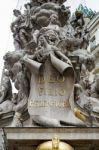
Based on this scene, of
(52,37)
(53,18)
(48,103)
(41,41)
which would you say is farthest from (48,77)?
(53,18)

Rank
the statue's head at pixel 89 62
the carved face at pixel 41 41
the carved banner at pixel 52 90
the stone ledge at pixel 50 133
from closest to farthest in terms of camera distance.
→ the stone ledge at pixel 50 133, the carved banner at pixel 52 90, the carved face at pixel 41 41, the statue's head at pixel 89 62

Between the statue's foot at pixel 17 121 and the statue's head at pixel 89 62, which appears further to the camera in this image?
the statue's head at pixel 89 62

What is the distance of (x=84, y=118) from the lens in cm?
903

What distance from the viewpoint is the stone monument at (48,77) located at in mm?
8961

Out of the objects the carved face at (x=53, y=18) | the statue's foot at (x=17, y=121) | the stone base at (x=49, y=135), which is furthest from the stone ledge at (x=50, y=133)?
the carved face at (x=53, y=18)

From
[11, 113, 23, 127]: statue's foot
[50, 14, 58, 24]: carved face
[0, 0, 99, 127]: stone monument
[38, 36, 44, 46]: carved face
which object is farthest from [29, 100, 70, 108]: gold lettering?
[50, 14, 58, 24]: carved face

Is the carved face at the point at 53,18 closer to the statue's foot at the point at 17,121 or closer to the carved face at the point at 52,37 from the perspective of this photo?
the carved face at the point at 52,37

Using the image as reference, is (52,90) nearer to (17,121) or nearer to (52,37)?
(17,121)

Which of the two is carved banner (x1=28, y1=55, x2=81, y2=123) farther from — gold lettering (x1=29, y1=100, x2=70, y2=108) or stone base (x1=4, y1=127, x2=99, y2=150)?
stone base (x1=4, y1=127, x2=99, y2=150)

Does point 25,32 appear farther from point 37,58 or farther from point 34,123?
point 34,123

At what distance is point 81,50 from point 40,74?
6.26 ft

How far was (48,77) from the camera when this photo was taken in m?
9.35

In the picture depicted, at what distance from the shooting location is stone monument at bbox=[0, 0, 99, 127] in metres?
8.96

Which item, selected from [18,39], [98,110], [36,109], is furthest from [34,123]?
[18,39]
